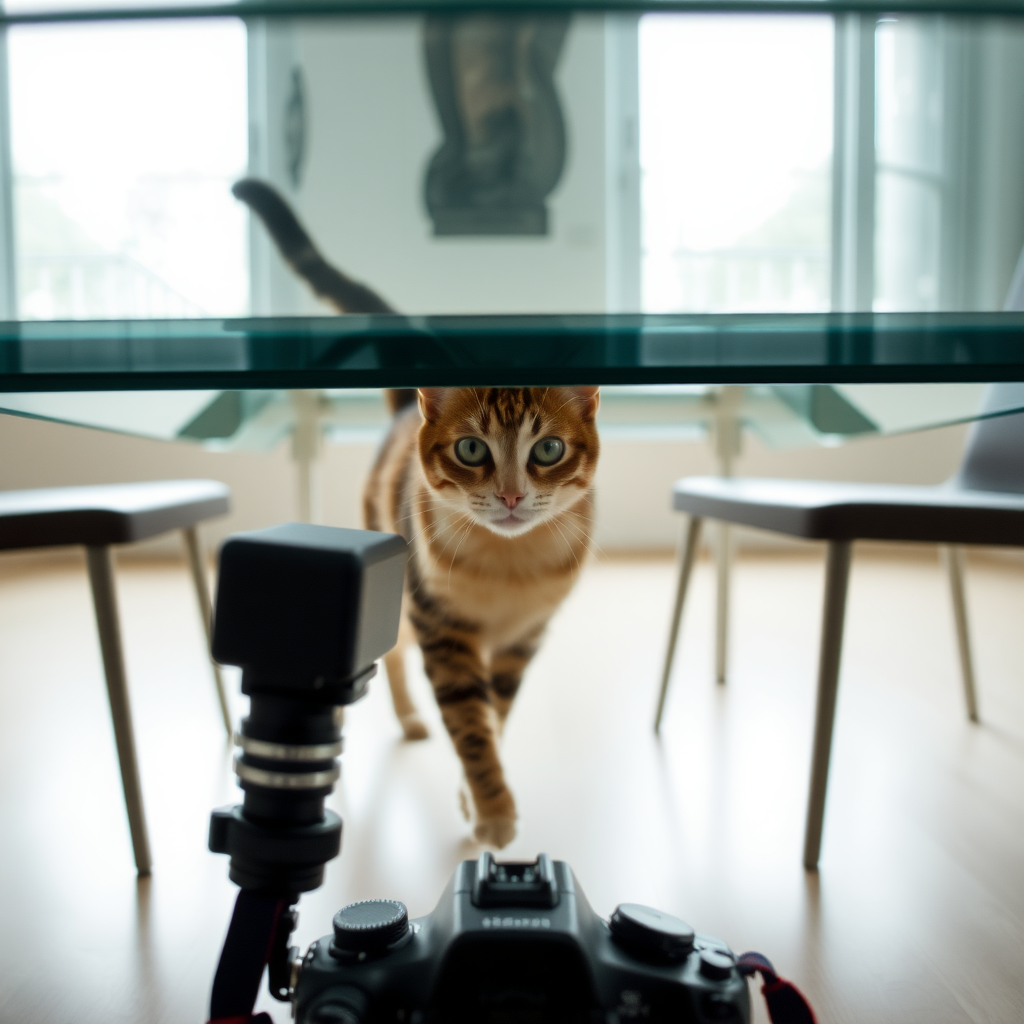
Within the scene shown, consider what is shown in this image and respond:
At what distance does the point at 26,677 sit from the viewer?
5.91 feet

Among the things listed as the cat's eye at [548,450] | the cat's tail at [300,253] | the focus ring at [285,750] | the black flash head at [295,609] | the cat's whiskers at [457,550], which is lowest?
the focus ring at [285,750]

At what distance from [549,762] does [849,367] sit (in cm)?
100

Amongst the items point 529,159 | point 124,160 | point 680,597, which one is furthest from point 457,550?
point 124,160

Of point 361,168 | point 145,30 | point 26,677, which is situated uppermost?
point 145,30

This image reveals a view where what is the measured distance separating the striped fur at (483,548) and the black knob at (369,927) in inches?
14.0

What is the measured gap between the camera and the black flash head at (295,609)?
41 cm

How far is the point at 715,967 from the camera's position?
470 millimetres

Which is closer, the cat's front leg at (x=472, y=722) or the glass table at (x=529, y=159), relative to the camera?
the cat's front leg at (x=472, y=722)

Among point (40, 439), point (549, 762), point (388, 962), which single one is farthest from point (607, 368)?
point (40, 439)

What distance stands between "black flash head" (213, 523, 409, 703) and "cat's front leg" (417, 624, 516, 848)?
0.57 m

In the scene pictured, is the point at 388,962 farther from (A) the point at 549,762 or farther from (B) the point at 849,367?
(A) the point at 549,762

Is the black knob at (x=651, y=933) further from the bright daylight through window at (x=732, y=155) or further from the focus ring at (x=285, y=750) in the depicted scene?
Answer: the bright daylight through window at (x=732, y=155)

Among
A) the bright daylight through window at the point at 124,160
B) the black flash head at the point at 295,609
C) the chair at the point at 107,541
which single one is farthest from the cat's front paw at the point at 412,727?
the bright daylight through window at the point at 124,160

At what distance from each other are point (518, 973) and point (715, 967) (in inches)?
4.3
